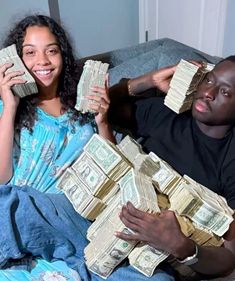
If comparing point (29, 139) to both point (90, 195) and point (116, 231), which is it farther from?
point (116, 231)

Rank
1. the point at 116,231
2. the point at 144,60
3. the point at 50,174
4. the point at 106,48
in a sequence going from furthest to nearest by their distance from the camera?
the point at 106,48 < the point at 144,60 < the point at 50,174 < the point at 116,231

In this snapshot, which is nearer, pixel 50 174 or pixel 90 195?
pixel 90 195

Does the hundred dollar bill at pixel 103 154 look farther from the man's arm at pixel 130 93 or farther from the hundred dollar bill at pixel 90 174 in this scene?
the man's arm at pixel 130 93

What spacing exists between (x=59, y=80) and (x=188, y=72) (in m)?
0.51

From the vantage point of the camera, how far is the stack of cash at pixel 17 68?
4.49 feet

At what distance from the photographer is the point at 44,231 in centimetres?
128

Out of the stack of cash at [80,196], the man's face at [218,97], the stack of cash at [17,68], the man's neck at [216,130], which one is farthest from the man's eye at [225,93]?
the stack of cash at [17,68]

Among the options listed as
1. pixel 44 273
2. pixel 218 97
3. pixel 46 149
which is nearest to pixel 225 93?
pixel 218 97

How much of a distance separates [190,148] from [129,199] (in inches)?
14.3

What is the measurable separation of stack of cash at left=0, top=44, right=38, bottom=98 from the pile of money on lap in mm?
293

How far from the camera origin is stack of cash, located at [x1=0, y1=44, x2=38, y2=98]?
1.37 meters

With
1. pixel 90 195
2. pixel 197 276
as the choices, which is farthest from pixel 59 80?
pixel 197 276

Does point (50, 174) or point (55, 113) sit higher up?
point (55, 113)

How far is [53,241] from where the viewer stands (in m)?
1.30
